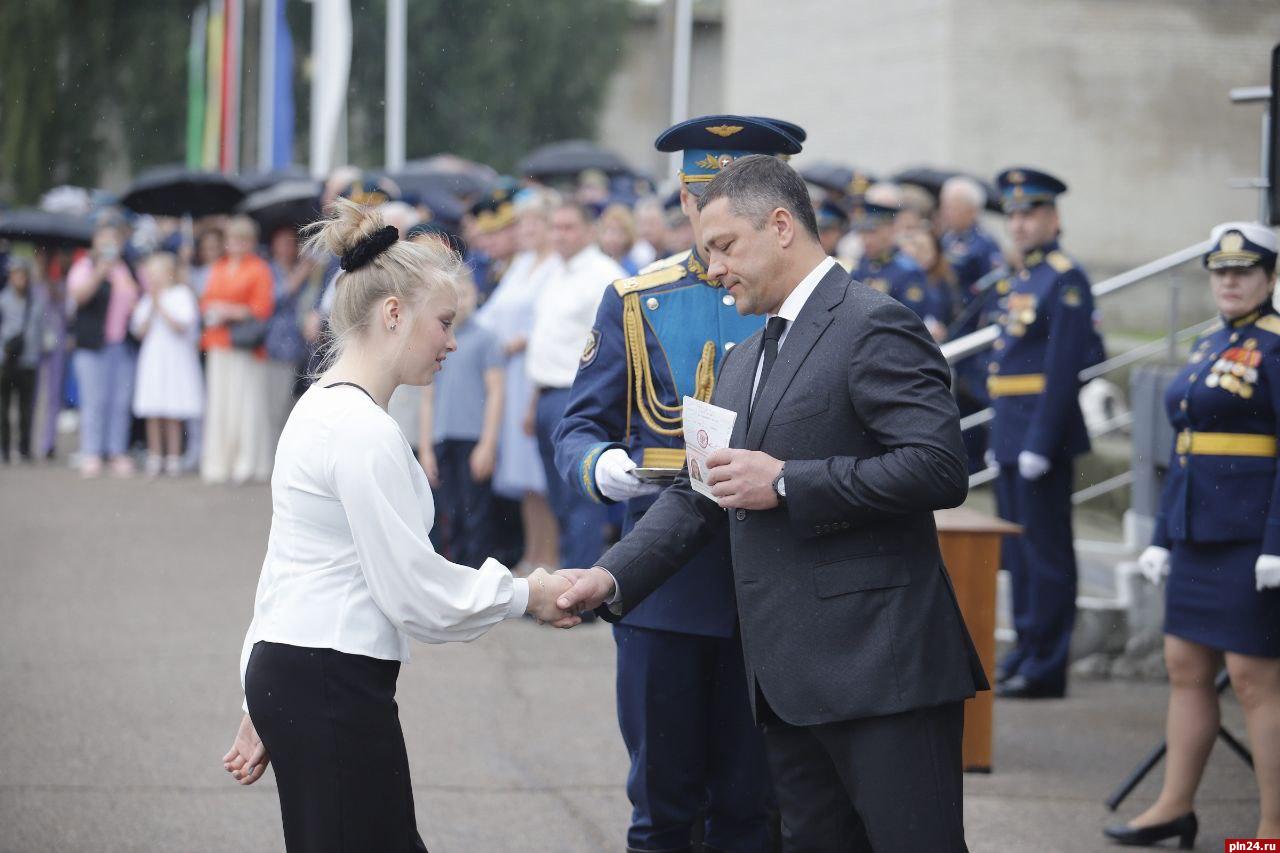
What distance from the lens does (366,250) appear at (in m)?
3.43

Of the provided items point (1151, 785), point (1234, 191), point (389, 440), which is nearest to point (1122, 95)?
point (1234, 191)

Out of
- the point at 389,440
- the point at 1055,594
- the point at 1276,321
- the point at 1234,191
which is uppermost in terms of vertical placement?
the point at 1234,191

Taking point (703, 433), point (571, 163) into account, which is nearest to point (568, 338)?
point (703, 433)

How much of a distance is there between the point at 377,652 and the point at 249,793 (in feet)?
8.94

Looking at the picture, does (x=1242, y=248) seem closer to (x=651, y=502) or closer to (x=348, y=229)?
(x=651, y=502)

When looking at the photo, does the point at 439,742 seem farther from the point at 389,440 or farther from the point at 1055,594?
the point at 389,440

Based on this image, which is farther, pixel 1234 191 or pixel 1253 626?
pixel 1234 191

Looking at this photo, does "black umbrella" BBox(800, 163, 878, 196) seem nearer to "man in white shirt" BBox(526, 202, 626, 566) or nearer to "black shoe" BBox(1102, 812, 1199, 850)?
"man in white shirt" BBox(526, 202, 626, 566)

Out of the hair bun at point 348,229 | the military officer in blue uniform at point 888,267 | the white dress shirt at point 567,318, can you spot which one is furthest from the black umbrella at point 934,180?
the hair bun at point 348,229

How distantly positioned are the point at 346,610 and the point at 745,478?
88cm

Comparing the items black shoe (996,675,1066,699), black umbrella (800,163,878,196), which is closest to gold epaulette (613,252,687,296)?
black shoe (996,675,1066,699)

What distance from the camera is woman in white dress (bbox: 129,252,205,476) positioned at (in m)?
14.0

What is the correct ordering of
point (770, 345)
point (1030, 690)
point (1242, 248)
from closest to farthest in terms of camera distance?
1. point (770, 345)
2. point (1242, 248)
3. point (1030, 690)

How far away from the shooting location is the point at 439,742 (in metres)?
6.43
